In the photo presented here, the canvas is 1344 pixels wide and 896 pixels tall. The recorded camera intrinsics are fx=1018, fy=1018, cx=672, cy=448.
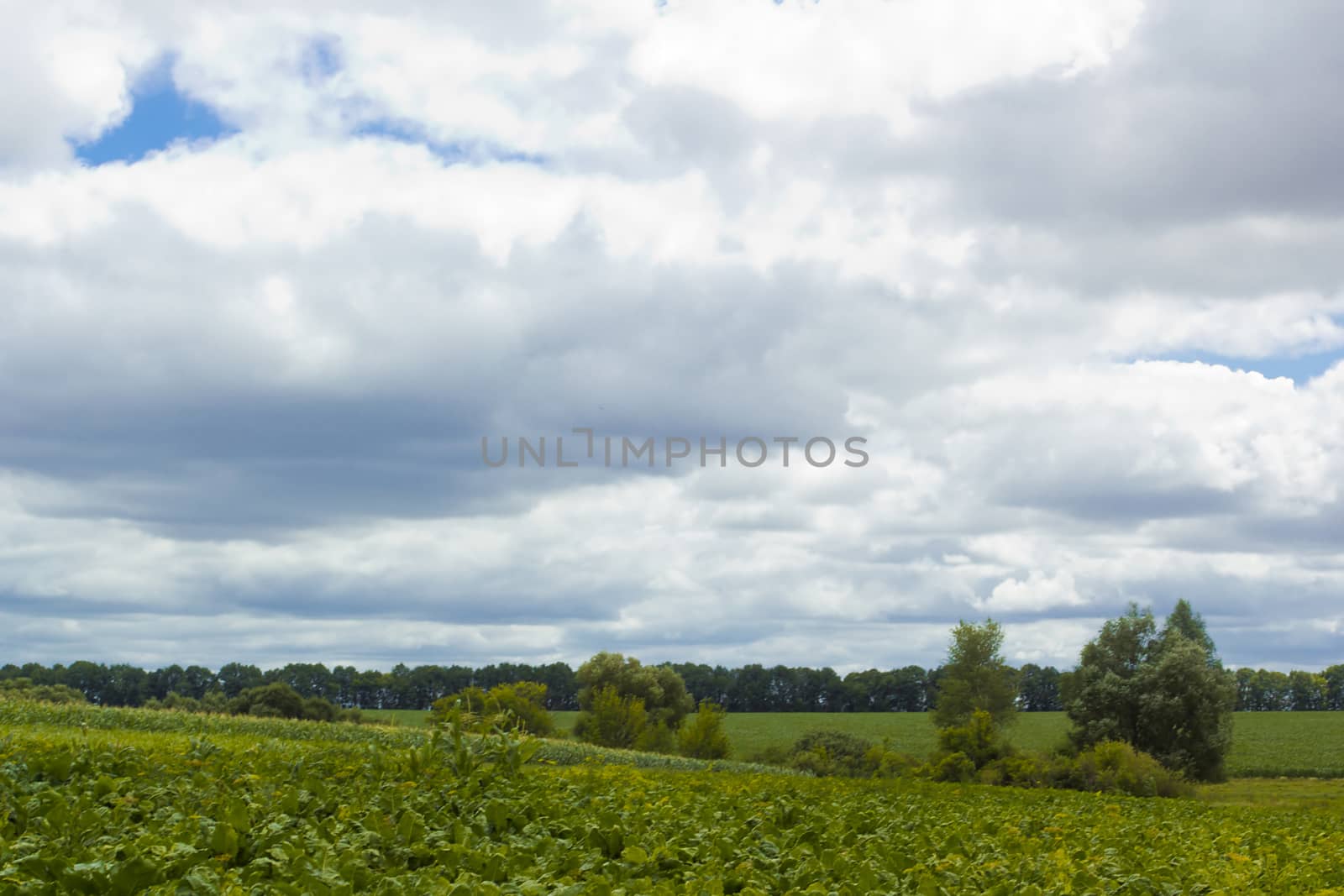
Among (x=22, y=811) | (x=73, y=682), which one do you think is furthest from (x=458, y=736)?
(x=73, y=682)

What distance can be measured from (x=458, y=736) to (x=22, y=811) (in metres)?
3.39

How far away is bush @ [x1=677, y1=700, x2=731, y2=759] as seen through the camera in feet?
228

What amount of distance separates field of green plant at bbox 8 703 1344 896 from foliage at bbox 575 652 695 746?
230 feet

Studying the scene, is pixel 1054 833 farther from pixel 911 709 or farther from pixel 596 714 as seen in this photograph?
pixel 911 709

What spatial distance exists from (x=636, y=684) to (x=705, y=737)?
10.3 meters

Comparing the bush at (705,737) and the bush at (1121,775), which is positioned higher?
the bush at (1121,775)

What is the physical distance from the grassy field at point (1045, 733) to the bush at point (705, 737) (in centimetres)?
261

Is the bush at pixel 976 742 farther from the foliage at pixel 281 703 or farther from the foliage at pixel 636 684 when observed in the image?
the foliage at pixel 281 703

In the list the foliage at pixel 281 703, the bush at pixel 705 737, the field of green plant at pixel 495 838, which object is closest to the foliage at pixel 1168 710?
the bush at pixel 705 737

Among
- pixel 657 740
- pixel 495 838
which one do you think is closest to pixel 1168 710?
pixel 657 740

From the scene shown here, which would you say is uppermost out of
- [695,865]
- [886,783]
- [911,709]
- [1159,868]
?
[695,865]

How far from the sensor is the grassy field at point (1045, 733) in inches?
3125

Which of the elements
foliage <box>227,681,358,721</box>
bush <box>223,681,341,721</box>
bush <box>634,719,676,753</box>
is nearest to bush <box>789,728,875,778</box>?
bush <box>634,719,676,753</box>

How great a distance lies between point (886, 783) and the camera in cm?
1734
